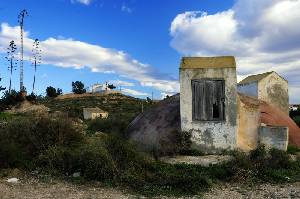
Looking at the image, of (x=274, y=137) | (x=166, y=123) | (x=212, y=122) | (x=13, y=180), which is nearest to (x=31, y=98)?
(x=166, y=123)

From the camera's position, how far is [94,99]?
66.2 metres

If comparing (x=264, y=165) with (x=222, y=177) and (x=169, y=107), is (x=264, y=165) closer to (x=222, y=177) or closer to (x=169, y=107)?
(x=222, y=177)

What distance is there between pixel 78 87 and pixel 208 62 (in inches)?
2542

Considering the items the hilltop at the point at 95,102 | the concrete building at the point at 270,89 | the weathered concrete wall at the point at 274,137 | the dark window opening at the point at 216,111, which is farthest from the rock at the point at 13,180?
the hilltop at the point at 95,102

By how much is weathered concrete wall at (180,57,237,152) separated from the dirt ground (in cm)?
341

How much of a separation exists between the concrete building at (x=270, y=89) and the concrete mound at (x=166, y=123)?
194 cm

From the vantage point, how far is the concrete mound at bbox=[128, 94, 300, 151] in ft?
50.0

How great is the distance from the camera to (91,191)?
424 inches

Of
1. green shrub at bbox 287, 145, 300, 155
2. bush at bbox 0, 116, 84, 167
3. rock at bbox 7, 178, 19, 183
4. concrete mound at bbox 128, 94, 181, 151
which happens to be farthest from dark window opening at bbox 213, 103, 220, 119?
rock at bbox 7, 178, 19, 183

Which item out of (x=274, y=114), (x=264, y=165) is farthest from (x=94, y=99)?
(x=264, y=165)

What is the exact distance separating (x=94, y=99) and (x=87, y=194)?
5615cm

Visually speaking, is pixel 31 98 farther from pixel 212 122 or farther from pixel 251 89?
pixel 212 122

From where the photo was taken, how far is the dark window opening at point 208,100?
15.1 metres

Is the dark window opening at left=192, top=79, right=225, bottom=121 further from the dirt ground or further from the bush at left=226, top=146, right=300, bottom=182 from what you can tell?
the dirt ground
